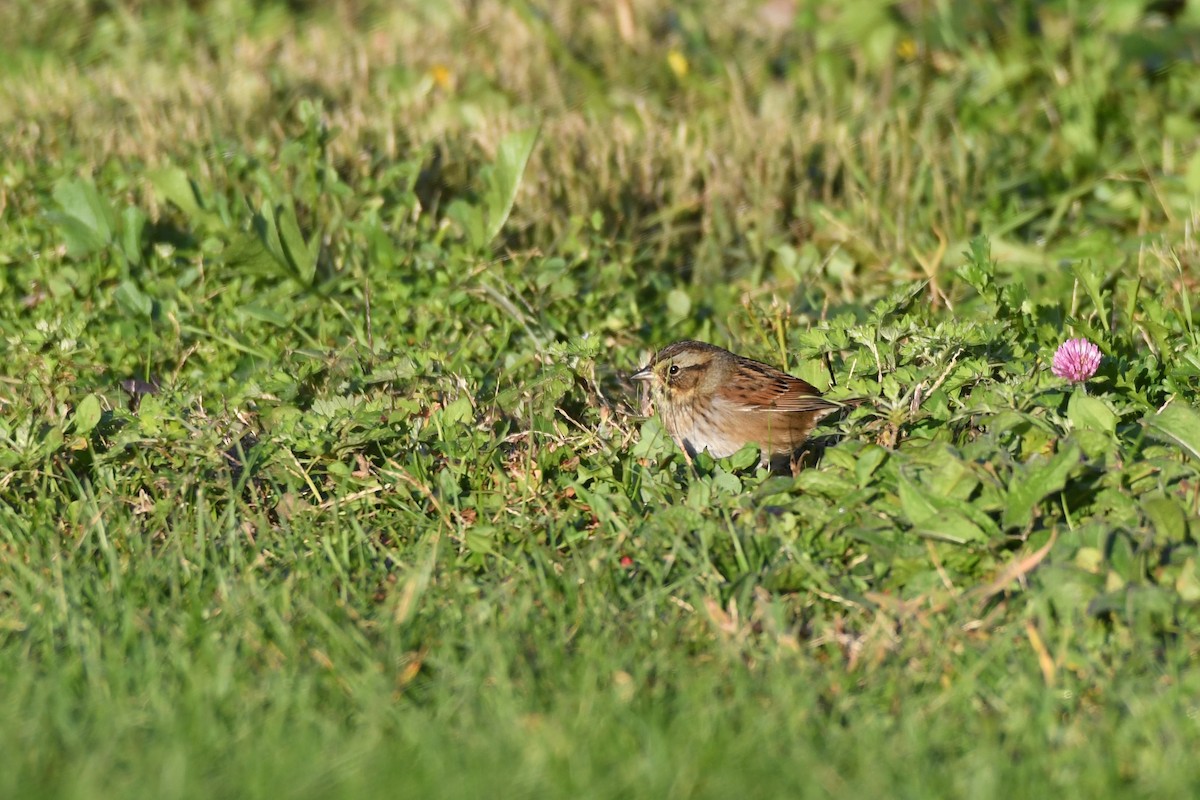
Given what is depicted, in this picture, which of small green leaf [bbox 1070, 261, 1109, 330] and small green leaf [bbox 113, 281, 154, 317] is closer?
small green leaf [bbox 1070, 261, 1109, 330]

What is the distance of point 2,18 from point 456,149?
3.82 meters

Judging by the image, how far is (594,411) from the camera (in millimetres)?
5480

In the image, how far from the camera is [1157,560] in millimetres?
4000

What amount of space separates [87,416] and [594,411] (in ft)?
5.48

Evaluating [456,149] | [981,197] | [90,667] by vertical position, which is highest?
[90,667]

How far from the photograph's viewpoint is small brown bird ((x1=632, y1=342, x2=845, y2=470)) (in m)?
5.43

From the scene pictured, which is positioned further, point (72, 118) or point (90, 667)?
point (72, 118)

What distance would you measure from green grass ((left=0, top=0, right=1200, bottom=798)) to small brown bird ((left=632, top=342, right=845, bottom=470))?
0.15 m

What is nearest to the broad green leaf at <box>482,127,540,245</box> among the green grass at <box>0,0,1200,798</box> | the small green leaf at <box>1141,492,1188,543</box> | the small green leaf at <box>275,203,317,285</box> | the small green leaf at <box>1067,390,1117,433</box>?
the green grass at <box>0,0,1200,798</box>

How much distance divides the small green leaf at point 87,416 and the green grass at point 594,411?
0.03 ft

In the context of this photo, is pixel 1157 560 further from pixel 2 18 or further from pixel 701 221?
pixel 2 18

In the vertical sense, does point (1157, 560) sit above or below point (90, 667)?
below

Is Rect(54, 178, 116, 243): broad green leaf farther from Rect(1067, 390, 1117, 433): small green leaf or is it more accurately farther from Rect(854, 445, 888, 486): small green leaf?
Rect(1067, 390, 1117, 433): small green leaf

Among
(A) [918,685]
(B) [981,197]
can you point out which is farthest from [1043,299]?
(A) [918,685]
